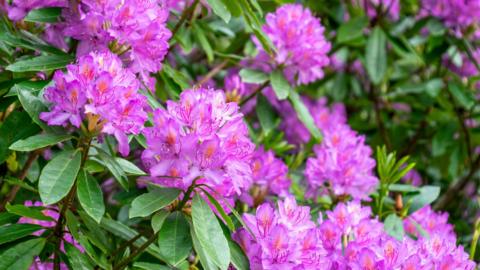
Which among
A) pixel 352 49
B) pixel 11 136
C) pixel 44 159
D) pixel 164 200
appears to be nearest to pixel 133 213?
pixel 164 200

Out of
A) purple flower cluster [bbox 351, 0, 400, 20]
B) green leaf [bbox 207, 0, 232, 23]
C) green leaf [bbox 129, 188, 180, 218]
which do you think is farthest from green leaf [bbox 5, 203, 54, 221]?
purple flower cluster [bbox 351, 0, 400, 20]

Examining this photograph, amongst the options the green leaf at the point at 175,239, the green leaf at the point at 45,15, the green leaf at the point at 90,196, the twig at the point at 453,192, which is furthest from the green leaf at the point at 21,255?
the twig at the point at 453,192

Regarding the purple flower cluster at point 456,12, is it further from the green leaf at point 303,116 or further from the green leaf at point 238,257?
the green leaf at point 238,257

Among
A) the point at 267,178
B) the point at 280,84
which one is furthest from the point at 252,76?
the point at 267,178

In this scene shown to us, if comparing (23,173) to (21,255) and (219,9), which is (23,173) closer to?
(21,255)

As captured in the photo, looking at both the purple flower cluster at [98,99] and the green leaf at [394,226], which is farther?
the green leaf at [394,226]

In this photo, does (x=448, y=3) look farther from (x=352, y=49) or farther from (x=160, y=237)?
(x=160, y=237)

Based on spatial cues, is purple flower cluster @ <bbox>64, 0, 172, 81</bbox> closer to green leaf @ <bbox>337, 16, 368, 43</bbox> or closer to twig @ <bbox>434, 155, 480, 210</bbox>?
green leaf @ <bbox>337, 16, 368, 43</bbox>

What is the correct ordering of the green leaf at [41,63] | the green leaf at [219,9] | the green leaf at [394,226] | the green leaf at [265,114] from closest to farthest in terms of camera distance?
the green leaf at [41,63], the green leaf at [219,9], the green leaf at [394,226], the green leaf at [265,114]
